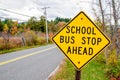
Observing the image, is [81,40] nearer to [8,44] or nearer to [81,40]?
[81,40]

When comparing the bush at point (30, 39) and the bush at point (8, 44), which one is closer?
the bush at point (8, 44)

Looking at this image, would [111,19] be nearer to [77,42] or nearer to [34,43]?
[77,42]

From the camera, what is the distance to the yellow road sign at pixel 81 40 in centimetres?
640

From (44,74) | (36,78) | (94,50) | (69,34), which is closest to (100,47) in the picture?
(94,50)

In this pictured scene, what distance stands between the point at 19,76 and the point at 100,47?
732cm

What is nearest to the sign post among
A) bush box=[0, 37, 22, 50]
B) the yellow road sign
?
the yellow road sign

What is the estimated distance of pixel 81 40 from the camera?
21.1 ft

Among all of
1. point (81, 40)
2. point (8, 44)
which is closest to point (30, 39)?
point (8, 44)

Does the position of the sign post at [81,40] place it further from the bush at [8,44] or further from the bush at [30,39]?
the bush at [30,39]

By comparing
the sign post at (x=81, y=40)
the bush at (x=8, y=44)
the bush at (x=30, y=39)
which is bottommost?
the bush at (x=30, y=39)

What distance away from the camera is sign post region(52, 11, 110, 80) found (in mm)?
6398

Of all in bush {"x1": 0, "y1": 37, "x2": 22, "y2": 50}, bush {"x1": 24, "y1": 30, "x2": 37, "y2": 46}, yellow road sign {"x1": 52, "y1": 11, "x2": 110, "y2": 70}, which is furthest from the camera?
bush {"x1": 24, "y1": 30, "x2": 37, "y2": 46}

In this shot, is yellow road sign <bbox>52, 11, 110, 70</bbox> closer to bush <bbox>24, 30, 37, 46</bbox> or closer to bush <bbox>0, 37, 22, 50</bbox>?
bush <bbox>0, 37, 22, 50</bbox>

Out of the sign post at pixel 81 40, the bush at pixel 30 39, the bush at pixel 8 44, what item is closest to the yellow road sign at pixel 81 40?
the sign post at pixel 81 40
